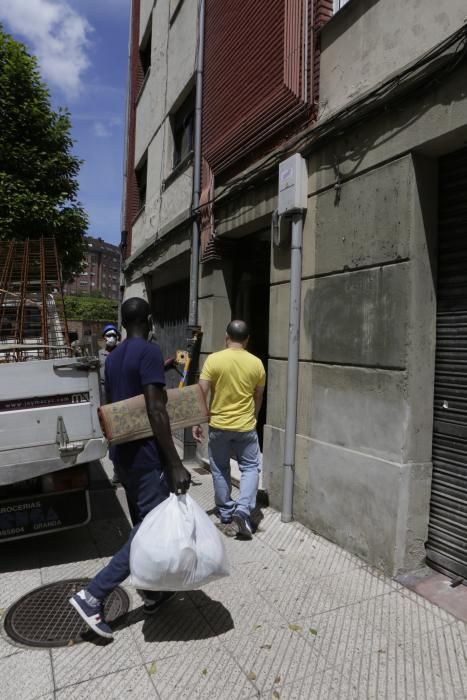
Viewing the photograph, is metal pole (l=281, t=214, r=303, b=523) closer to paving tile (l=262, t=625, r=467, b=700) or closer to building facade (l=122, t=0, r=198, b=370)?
paving tile (l=262, t=625, r=467, b=700)

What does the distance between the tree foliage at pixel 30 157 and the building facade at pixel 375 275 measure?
5407mm

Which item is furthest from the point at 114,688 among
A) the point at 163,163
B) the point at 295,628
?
the point at 163,163

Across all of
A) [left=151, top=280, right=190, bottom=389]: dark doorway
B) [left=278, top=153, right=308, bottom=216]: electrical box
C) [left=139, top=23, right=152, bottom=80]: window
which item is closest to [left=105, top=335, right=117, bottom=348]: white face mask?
[left=151, top=280, right=190, bottom=389]: dark doorway

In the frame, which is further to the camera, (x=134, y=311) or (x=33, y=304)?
(x=33, y=304)

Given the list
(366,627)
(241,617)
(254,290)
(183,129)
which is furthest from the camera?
(183,129)

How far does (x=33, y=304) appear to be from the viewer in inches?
191

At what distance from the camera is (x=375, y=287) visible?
12.3 feet

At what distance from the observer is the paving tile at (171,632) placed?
2.72 metres

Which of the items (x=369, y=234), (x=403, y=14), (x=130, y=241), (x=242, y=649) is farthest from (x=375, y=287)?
(x=130, y=241)

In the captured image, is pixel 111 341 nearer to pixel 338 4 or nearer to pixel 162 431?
A: pixel 162 431

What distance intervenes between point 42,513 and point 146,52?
12.3 meters

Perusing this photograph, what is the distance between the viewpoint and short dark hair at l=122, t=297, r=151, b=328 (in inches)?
120

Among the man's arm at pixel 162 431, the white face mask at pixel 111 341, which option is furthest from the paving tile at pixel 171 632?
the white face mask at pixel 111 341

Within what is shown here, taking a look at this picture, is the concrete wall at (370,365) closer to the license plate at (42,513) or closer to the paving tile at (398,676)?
the paving tile at (398,676)
